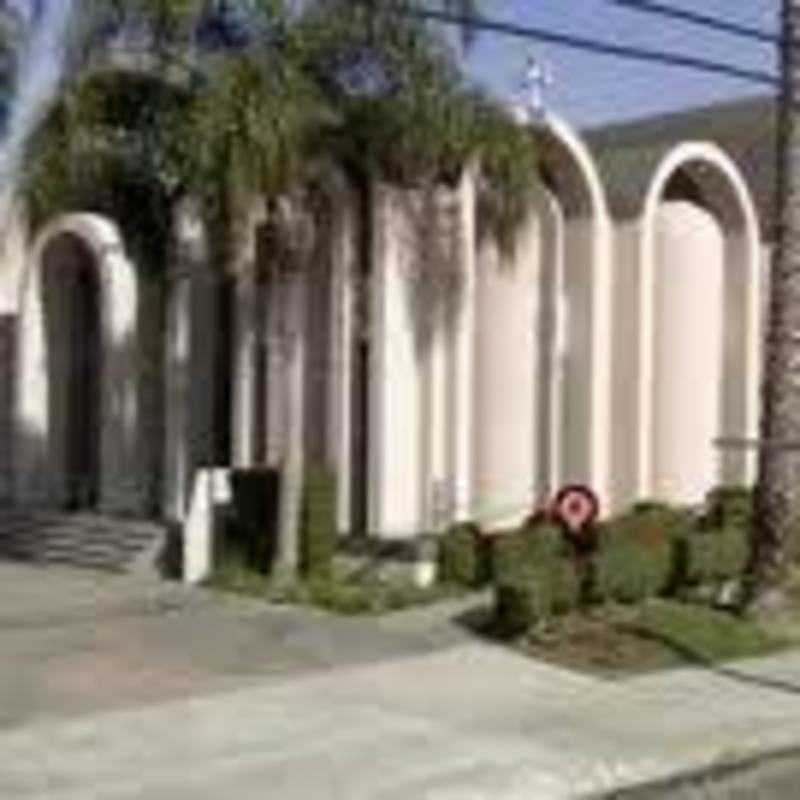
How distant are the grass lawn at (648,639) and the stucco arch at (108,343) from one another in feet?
27.5

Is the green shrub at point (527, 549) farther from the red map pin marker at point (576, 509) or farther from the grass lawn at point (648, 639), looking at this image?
the grass lawn at point (648, 639)

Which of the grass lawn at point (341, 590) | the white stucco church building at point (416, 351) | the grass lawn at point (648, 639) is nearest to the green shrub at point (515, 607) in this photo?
the grass lawn at point (648, 639)

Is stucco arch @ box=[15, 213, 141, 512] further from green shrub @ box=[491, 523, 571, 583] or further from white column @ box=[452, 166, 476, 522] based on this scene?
green shrub @ box=[491, 523, 571, 583]

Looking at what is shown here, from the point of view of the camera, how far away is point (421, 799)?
47.9 ft

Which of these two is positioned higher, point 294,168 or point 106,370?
point 294,168

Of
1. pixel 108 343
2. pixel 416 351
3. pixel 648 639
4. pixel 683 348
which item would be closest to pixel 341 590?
pixel 416 351

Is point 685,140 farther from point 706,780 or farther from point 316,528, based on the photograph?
point 706,780

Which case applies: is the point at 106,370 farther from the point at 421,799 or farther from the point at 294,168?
the point at 421,799

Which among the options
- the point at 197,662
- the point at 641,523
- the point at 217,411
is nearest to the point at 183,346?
the point at 217,411

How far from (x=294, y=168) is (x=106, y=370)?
21.5ft

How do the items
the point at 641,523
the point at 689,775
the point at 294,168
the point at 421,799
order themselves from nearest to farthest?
the point at 421,799 → the point at 689,775 → the point at 294,168 → the point at 641,523

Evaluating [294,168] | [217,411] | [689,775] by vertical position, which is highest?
[294,168]

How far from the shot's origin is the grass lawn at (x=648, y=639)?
2023 cm

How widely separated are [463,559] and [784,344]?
413 centimetres
